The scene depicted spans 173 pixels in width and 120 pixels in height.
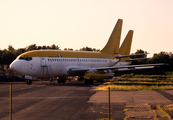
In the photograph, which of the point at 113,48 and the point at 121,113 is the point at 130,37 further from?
the point at 121,113

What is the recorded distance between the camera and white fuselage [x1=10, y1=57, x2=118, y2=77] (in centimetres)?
3215

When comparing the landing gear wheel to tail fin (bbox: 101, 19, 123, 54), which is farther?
tail fin (bbox: 101, 19, 123, 54)

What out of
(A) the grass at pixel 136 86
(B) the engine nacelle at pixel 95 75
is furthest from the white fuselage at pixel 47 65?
(A) the grass at pixel 136 86

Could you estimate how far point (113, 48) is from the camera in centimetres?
4722

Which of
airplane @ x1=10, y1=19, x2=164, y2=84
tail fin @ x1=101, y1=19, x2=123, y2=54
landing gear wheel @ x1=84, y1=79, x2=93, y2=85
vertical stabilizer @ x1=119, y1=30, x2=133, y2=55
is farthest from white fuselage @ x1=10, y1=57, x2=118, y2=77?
vertical stabilizer @ x1=119, y1=30, x2=133, y2=55

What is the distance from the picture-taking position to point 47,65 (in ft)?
113

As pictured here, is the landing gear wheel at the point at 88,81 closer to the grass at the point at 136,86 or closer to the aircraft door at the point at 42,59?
the grass at the point at 136,86

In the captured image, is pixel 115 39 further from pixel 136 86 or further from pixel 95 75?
pixel 136 86

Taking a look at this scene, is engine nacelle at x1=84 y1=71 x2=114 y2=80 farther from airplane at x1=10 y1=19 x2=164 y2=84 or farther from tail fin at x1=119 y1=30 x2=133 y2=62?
tail fin at x1=119 y1=30 x2=133 y2=62

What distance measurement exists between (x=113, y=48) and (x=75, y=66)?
11.4 m

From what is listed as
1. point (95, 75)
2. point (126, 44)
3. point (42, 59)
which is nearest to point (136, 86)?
point (95, 75)

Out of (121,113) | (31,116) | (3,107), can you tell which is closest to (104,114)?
(121,113)

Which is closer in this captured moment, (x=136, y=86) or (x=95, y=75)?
(x=136, y=86)

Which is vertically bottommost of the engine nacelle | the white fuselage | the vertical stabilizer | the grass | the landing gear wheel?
the grass
